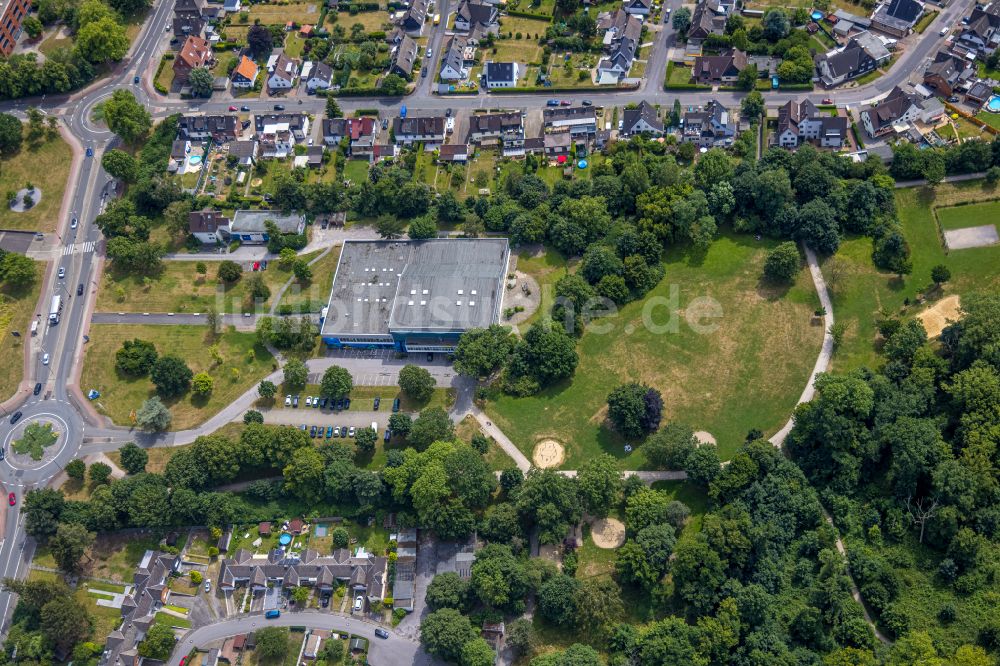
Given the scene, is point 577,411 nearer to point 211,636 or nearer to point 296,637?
point 296,637

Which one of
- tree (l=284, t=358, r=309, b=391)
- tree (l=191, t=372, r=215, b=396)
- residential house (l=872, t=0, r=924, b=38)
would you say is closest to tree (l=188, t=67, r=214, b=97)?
tree (l=191, t=372, r=215, b=396)

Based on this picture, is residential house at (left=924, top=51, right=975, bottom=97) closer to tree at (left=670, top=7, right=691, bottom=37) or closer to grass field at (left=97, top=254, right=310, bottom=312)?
tree at (left=670, top=7, right=691, bottom=37)

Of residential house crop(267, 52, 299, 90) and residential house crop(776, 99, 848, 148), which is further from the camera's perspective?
residential house crop(267, 52, 299, 90)

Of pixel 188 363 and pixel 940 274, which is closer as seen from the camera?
pixel 940 274

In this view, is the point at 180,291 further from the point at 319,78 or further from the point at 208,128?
the point at 319,78

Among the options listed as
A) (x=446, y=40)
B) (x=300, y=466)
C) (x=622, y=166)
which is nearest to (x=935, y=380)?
(x=622, y=166)

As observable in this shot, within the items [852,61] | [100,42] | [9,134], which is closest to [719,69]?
[852,61]
